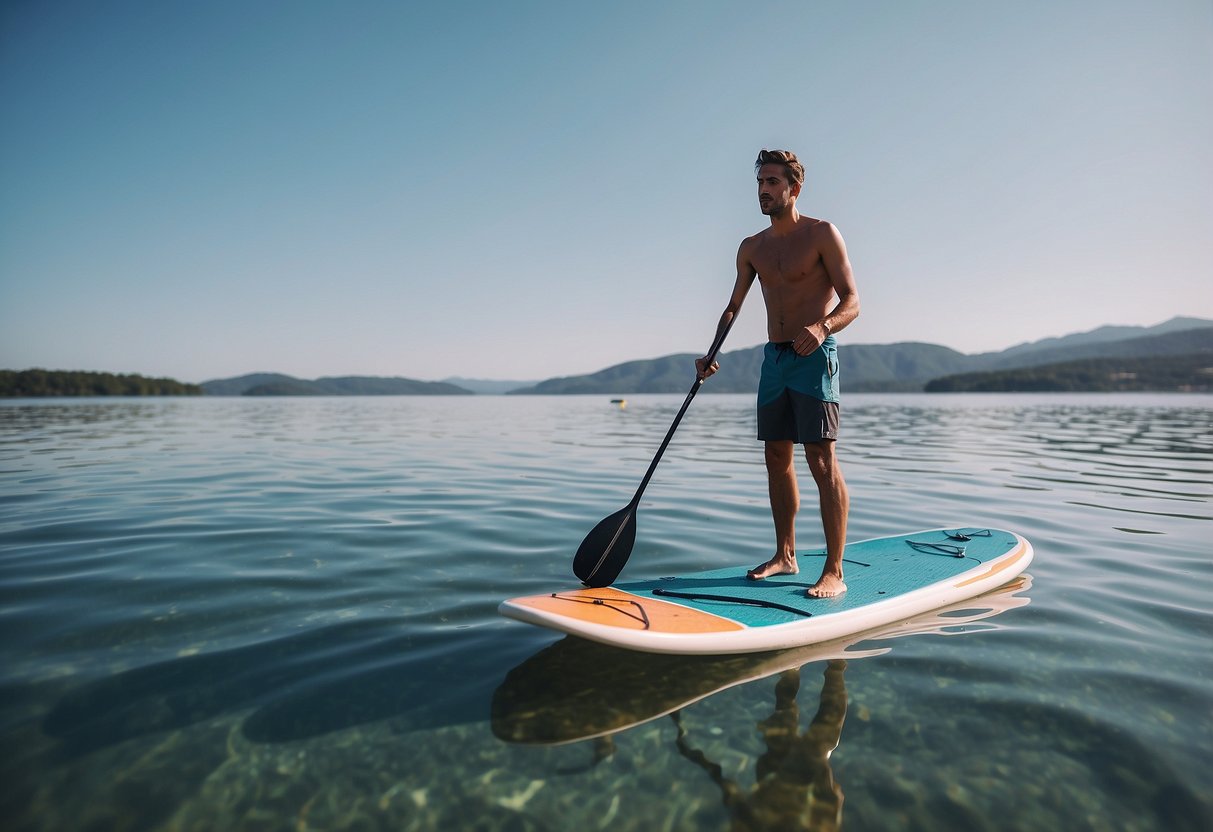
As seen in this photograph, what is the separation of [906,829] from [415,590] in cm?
393

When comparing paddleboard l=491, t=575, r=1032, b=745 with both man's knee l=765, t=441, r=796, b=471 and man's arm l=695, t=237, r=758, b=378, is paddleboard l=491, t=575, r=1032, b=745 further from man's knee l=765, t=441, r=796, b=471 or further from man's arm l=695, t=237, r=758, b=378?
man's arm l=695, t=237, r=758, b=378

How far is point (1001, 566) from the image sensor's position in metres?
5.41

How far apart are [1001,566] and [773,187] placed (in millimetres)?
3816

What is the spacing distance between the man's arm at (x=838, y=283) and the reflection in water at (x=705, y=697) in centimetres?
221

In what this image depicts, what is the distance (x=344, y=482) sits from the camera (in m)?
11.1

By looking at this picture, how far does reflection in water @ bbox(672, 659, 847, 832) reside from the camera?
248 cm

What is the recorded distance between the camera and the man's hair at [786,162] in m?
4.71

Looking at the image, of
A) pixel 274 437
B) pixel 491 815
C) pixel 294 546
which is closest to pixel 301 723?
pixel 491 815

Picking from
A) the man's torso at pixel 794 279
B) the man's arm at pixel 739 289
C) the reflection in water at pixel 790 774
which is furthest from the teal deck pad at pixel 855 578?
the man's torso at pixel 794 279

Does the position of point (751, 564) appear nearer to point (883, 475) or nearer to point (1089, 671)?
point (1089, 671)

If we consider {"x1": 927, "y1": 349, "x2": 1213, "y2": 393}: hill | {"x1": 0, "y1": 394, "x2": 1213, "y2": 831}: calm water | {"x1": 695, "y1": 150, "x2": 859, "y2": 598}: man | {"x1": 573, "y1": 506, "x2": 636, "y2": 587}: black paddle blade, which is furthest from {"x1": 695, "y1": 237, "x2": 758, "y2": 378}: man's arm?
{"x1": 927, "y1": 349, "x2": 1213, "y2": 393}: hill

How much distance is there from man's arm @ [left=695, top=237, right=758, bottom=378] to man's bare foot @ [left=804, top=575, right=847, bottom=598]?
1.83m

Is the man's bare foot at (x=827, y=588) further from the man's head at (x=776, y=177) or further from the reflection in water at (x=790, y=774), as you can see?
the man's head at (x=776, y=177)

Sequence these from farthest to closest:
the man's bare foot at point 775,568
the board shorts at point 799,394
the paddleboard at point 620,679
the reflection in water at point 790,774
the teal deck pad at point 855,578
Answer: the man's bare foot at point 775,568, the board shorts at point 799,394, the teal deck pad at point 855,578, the paddleboard at point 620,679, the reflection in water at point 790,774
